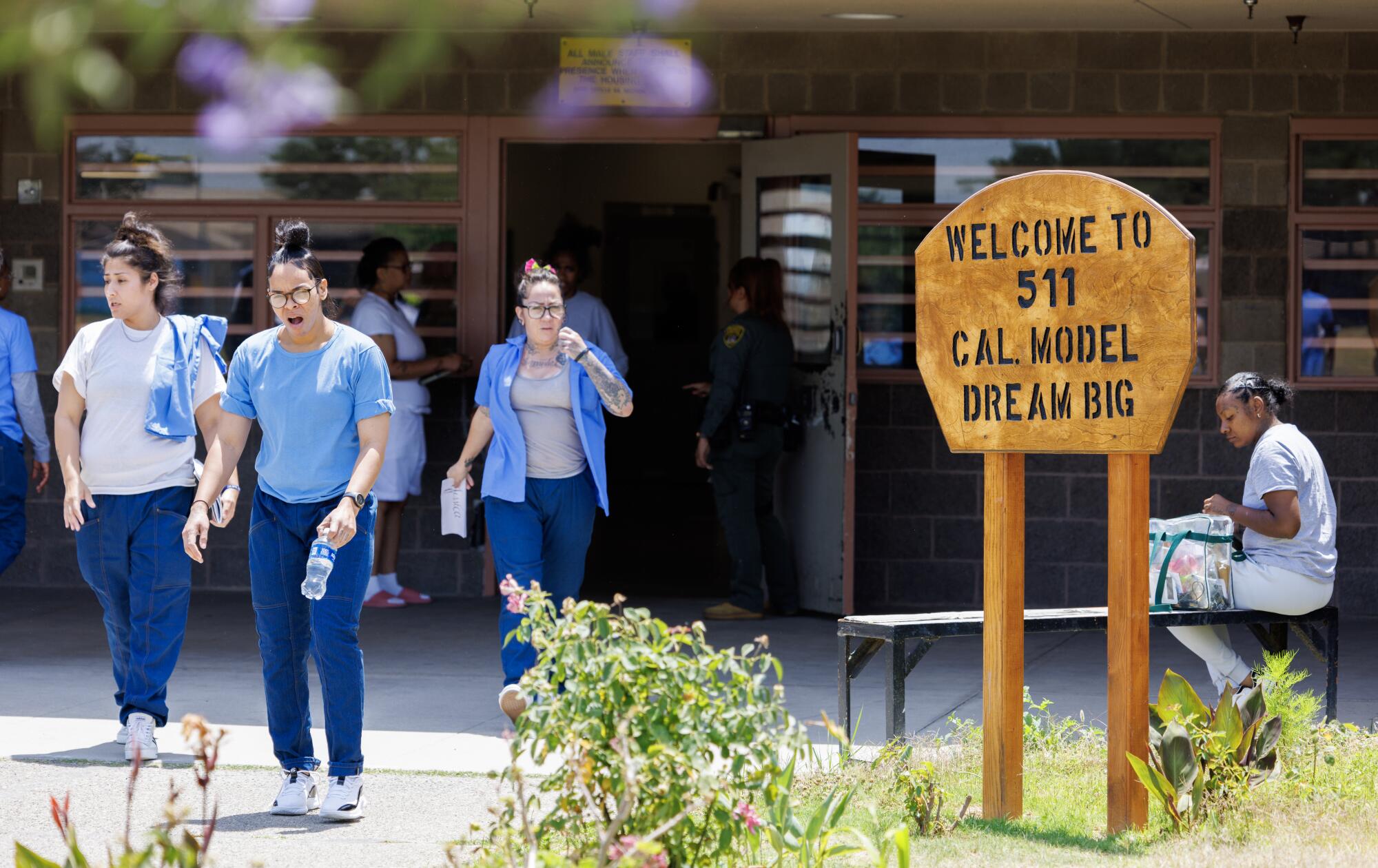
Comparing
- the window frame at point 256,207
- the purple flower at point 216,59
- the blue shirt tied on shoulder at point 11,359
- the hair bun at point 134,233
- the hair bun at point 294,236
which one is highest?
the window frame at point 256,207

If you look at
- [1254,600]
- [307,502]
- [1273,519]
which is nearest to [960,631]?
[1254,600]

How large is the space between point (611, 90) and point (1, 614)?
445 cm

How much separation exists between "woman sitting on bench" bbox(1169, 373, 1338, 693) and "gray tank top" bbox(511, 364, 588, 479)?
2.23 meters

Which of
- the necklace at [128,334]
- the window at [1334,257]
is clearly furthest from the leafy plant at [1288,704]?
the window at [1334,257]

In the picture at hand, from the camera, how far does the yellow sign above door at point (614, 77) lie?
939 cm

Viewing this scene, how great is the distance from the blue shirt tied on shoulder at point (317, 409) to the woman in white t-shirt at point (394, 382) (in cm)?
400

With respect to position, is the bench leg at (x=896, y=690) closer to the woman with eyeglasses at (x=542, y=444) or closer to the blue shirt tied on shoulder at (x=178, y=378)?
the woman with eyeglasses at (x=542, y=444)

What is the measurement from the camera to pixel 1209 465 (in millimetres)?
9227

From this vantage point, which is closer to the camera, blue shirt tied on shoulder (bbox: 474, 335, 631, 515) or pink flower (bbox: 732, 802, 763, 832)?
pink flower (bbox: 732, 802, 763, 832)

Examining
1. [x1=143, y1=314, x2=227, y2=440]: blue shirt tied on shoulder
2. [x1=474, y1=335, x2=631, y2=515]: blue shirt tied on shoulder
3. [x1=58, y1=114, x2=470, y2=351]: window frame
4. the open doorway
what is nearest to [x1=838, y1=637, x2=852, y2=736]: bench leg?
[x1=474, y1=335, x2=631, y2=515]: blue shirt tied on shoulder

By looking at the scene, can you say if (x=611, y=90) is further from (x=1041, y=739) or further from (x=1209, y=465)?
(x=1041, y=739)

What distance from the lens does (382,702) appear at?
6.76 metres

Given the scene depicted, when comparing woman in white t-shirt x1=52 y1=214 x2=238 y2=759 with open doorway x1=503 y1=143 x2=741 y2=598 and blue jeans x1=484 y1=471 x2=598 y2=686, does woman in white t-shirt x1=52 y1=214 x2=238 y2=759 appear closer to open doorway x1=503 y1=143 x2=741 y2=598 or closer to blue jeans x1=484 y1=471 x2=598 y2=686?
blue jeans x1=484 y1=471 x2=598 y2=686

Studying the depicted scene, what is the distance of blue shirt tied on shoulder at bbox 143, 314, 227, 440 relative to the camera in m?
5.84
